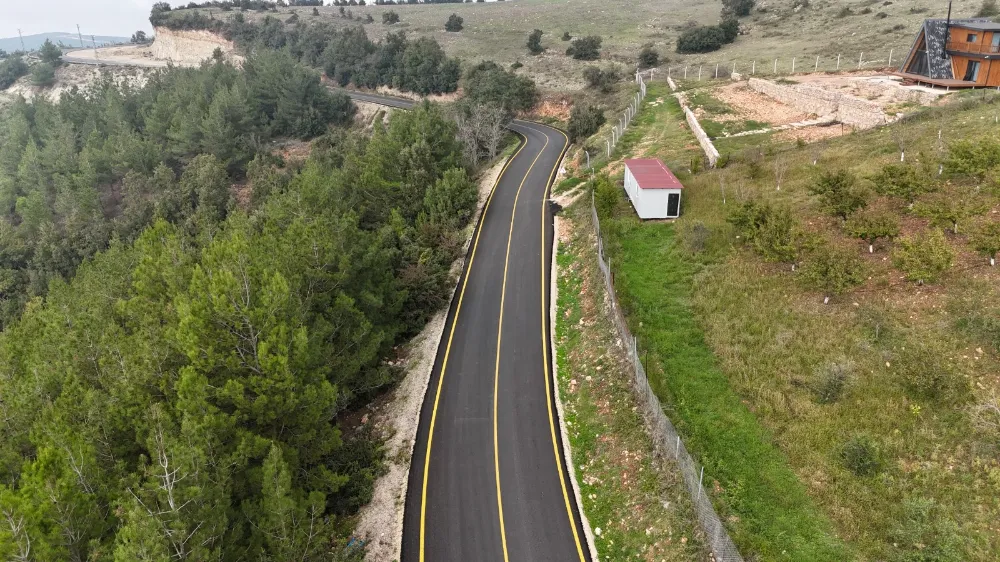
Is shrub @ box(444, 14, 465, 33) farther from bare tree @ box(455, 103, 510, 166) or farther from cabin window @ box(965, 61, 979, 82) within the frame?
cabin window @ box(965, 61, 979, 82)

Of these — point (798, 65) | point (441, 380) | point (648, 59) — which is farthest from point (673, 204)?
point (648, 59)

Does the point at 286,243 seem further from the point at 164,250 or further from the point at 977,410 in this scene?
the point at 977,410

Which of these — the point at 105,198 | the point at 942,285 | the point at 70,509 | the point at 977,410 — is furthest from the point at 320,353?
the point at 105,198

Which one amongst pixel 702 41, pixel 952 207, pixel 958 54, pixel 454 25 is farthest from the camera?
pixel 454 25

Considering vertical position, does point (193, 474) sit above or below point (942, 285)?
below

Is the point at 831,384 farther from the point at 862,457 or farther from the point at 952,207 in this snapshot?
the point at 952,207

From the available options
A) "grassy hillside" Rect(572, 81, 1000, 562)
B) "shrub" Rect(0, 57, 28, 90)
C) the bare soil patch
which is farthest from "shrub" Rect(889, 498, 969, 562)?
"shrub" Rect(0, 57, 28, 90)

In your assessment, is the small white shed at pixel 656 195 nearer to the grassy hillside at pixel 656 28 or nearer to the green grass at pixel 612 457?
the green grass at pixel 612 457
